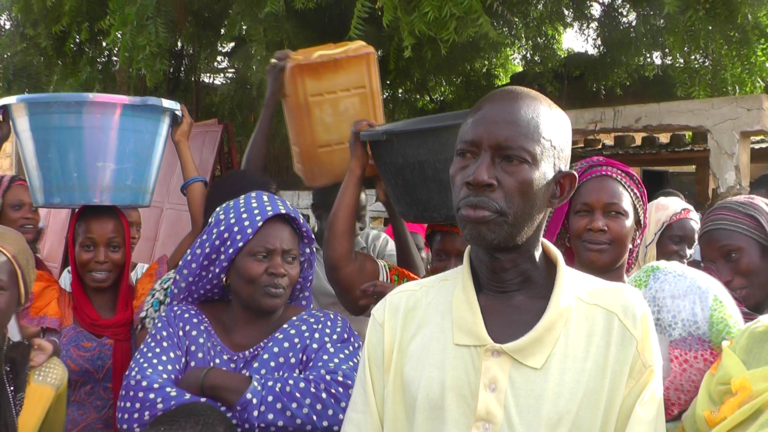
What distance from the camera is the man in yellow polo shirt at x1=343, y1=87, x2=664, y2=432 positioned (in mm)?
1529

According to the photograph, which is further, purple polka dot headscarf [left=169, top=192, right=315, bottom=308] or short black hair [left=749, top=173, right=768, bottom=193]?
short black hair [left=749, top=173, right=768, bottom=193]

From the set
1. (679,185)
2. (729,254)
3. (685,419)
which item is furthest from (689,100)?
(679,185)

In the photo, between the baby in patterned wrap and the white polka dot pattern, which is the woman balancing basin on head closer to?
the white polka dot pattern

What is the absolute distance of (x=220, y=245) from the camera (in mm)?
2621

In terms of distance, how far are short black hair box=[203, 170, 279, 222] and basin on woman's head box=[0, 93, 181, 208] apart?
0.35 m

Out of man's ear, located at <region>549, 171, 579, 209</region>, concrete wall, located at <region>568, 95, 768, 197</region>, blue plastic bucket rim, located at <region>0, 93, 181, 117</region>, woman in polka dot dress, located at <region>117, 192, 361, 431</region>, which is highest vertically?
concrete wall, located at <region>568, 95, 768, 197</region>

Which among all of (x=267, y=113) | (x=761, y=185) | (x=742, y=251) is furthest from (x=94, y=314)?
(x=761, y=185)

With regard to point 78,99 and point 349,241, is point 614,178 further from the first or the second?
point 78,99

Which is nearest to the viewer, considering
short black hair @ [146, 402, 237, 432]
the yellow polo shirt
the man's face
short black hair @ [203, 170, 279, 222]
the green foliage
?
the yellow polo shirt

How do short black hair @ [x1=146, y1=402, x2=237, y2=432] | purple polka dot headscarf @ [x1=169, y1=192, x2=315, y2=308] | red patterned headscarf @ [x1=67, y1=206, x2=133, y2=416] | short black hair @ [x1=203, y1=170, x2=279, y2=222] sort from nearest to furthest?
short black hair @ [x1=146, y1=402, x2=237, y2=432] → purple polka dot headscarf @ [x1=169, y1=192, x2=315, y2=308] → red patterned headscarf @ [x1=67, y1=206, x2=133, y2=416] → short black hair @ [x1=203, y1=170, x2=279, y2=222]

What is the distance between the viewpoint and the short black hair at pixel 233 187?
3.46 m

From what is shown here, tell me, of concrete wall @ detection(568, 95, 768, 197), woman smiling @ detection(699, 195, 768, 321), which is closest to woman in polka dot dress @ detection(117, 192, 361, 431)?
woman smiling @ detection(699, 195, 768, 321)

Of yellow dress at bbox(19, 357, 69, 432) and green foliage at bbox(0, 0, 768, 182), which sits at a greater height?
green foliage at bbox(0, 0, 768, 182)

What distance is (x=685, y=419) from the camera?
6.79ft
